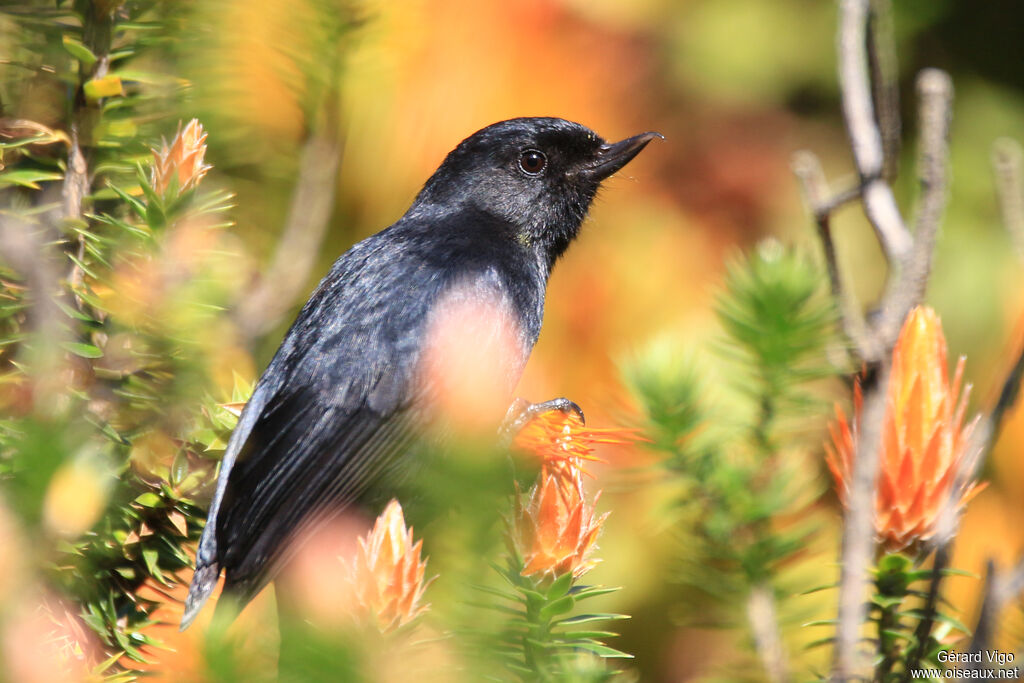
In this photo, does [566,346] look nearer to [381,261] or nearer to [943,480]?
[381,261]

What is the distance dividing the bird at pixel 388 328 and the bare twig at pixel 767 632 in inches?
22.6

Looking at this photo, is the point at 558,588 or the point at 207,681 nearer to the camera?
the point at 207,681

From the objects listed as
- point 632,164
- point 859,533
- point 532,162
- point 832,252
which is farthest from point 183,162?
point 632,164

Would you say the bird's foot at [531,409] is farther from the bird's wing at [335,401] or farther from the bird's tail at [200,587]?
the bird's tail at [200,587]

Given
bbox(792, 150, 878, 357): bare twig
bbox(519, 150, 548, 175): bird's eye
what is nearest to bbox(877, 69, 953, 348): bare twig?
bbox(792, 150, 878, 357): bare twig

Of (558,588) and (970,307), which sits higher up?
(970,307)

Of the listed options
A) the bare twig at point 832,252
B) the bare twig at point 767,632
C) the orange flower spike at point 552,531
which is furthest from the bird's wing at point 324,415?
the bare twig at point 832,252

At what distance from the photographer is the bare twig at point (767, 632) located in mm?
920

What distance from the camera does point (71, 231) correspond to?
4.10ft

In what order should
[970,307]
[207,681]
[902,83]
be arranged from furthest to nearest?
[902,83]
[970,307]
[207,681]

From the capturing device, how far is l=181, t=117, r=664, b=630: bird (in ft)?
5.77

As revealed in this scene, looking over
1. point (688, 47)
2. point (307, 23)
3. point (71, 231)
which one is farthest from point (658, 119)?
point (71, 231)

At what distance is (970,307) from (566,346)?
1.53 metres

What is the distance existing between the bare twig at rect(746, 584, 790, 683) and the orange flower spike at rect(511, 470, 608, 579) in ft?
0.57
